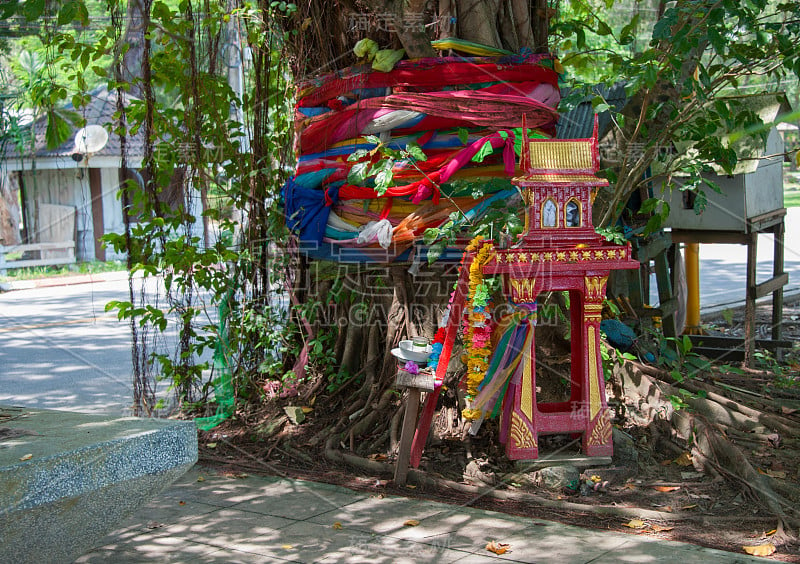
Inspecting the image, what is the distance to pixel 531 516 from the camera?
13.8 ft

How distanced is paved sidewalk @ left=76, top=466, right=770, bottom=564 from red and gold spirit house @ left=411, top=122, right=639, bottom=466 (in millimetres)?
598

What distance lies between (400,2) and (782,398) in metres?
3.93

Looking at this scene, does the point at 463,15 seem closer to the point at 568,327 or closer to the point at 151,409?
the point at 568,327

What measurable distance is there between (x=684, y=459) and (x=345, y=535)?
2124mm

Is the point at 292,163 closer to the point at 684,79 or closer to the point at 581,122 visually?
the point at 581,122

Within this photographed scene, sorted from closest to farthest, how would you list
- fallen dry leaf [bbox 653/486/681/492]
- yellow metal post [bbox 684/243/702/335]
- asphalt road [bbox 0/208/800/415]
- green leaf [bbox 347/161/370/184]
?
fallen dry leaf [bbox 653/486/681/492], green leaf [bbox 347/161/370/184], asphalt road [bbox 0/208/800/415], yellow metal post [bbox 684/243/702/335]

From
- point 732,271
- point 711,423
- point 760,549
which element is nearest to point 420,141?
point 711,423

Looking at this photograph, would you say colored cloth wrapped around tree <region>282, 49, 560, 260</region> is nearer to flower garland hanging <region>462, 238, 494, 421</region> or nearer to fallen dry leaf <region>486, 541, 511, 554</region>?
flower garland hanging <region>462, 238, 494, 421</region>

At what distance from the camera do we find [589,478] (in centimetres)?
459

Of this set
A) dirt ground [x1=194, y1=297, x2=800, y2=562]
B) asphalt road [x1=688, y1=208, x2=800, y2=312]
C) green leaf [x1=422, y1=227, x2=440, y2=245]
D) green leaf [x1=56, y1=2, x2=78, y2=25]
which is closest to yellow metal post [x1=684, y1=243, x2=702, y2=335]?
asphalt road [x1=688, y1=208, x2=800, y2=312]

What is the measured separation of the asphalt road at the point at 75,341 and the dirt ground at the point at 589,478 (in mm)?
2165

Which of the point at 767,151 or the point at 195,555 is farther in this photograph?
the point at 767,151

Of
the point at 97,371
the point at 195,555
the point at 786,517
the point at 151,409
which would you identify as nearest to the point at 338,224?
the point at 151,409

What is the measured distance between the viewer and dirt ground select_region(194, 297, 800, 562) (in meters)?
4.05
